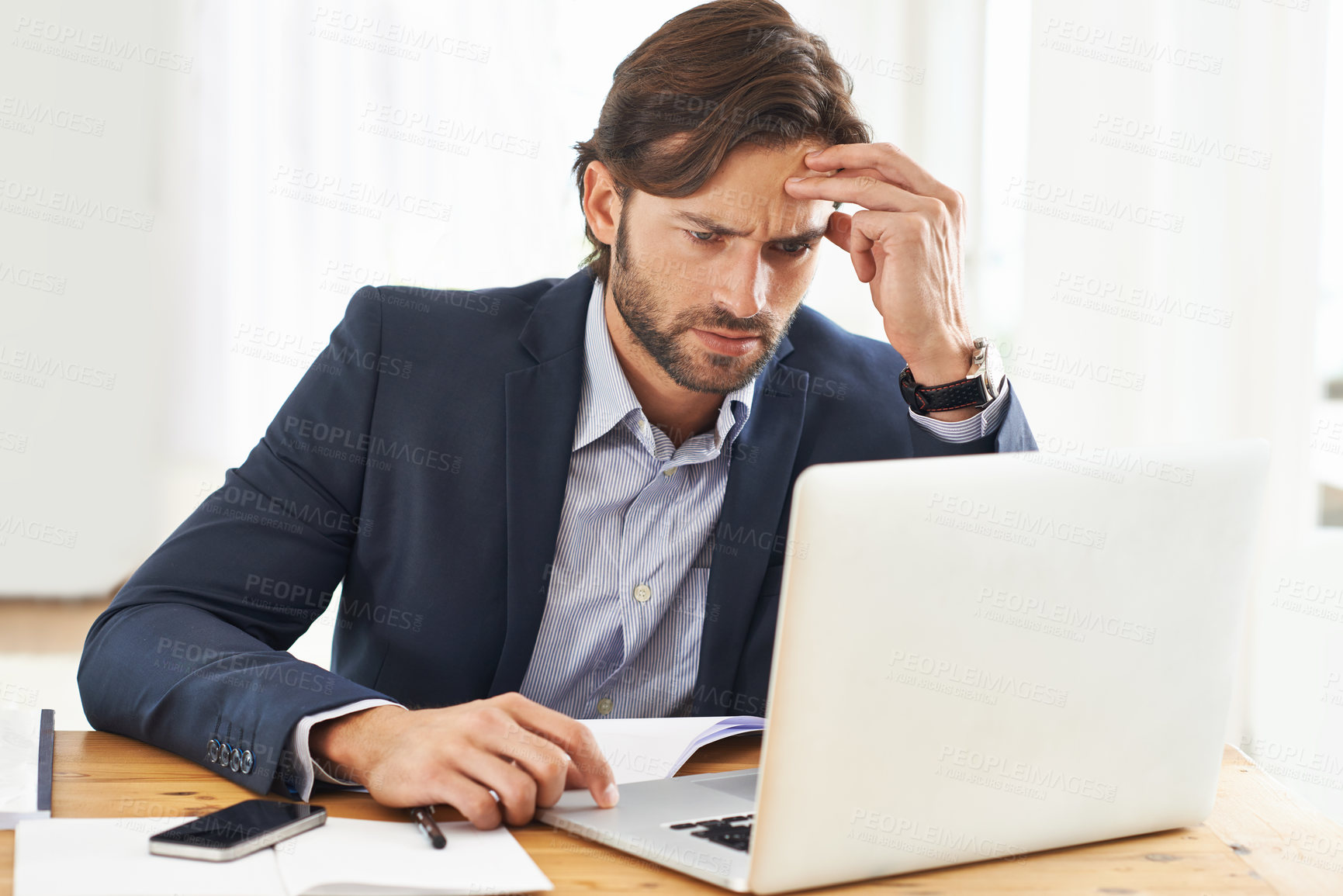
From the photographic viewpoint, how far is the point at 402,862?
0.78 m

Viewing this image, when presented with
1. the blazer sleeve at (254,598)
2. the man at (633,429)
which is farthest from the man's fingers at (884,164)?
the blazer sleeve at (254,598)

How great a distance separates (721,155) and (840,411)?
0.39 m

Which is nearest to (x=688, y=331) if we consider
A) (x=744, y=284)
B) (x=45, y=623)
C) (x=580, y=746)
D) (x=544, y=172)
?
(x=744, y=284)

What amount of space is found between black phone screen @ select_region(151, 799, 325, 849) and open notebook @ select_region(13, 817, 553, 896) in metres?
0.01

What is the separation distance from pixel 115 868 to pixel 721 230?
949mm

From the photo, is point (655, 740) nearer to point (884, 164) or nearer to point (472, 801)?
point (472, 801)

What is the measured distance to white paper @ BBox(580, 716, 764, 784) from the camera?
102 cm

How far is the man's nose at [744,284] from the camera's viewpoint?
1.39 meters

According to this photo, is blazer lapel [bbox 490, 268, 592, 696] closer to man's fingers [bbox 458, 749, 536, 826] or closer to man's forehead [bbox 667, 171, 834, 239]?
man's forehead [bbox 667, 171, 834, 239]

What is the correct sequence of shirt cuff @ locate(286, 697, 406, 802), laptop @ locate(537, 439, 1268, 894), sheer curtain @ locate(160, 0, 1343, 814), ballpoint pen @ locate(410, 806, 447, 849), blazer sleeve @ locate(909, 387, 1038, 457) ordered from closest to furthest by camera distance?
laptop @ locate(537, 439, 1268, 894), ballpoint pen @ locate(410, 806, 447, 849), shirt cuff @ locate(286, 697, 406, 802), blazer sleeve @ locate(909, 387, 1038, 457), sheer curtain @ locate(160, 0, 1343, 814)

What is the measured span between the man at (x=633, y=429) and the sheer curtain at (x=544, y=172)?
63.3 inches

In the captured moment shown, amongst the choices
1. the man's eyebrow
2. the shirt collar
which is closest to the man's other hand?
the shirt collar

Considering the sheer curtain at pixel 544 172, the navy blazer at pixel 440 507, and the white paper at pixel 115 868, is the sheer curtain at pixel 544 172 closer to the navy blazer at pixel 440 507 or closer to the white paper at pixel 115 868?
the navy blazer at pixel 440 507

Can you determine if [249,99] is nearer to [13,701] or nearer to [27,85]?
[27,85]
